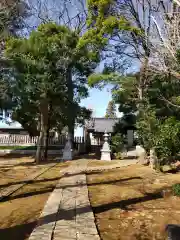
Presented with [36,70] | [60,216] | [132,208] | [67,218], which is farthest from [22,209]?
[36,70]

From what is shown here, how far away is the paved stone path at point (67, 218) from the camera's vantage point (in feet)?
15.4

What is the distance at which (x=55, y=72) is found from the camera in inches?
697

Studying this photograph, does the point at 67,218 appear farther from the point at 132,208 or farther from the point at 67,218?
the point at 132,208

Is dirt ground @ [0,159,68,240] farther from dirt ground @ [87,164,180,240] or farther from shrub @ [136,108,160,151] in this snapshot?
shrub @ [136,108,160,151]

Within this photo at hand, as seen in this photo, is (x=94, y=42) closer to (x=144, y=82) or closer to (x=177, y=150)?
(x=144, y=82)

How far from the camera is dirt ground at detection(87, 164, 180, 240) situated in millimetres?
5219

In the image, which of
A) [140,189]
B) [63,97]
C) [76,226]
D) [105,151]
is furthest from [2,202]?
[105,151]

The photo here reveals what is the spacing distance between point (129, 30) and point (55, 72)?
5.01 meters

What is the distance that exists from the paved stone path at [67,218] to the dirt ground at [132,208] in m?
0.21

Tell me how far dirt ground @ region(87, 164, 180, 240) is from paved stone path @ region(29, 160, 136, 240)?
0.21m

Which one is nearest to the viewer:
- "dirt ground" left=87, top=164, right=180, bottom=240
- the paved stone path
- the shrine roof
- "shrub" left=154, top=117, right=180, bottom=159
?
the paved stone path

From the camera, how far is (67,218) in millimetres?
5613

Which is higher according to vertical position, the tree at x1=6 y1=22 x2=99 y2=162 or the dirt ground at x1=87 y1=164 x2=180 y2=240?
the tree at x1=6 y1=22 x2=99 y2=162

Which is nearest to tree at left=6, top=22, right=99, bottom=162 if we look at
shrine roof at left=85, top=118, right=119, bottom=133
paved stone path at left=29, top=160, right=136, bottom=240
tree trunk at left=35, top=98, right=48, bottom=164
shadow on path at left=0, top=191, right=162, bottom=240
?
tree trunk at left=35, top=98, right=48, bottom=164
